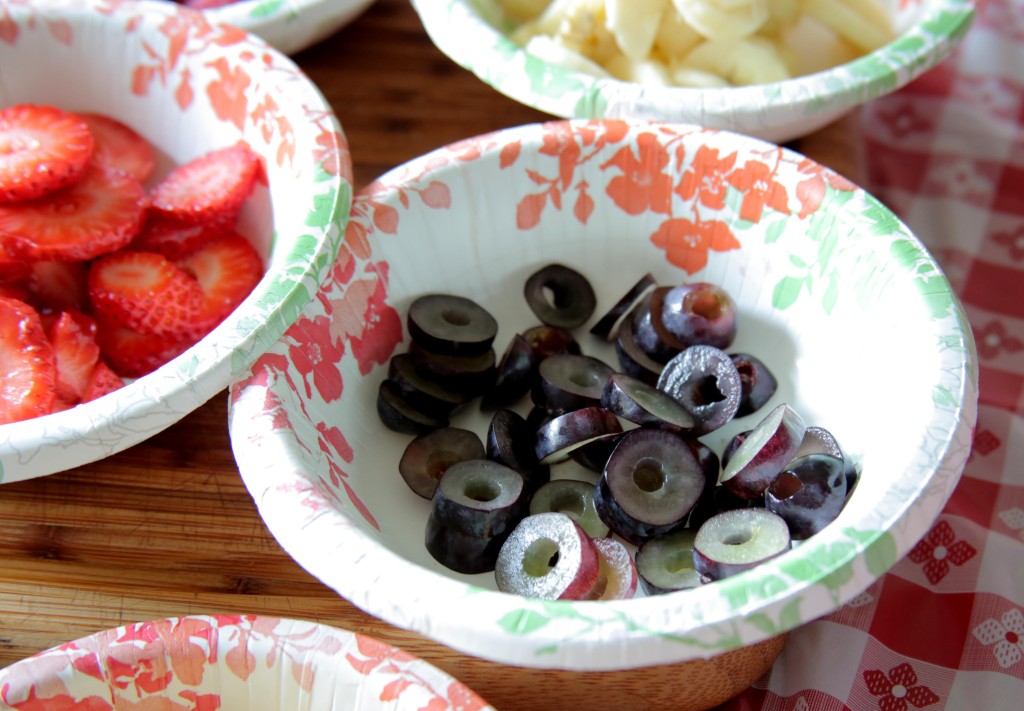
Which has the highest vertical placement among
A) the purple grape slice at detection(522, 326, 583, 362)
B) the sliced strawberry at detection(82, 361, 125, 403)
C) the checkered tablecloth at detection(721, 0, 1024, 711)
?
the purple grape slice at detection(522, 326, 583, 362)

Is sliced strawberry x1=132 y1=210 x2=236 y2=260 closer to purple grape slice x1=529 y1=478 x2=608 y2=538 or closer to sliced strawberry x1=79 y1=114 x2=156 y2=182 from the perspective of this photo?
sliced strawberry x1=79 y1=114 x2=156 y2=182

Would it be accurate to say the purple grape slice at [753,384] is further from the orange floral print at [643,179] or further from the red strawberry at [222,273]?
the red strawberry at [222,273]

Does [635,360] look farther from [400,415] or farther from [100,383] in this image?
[100,383]

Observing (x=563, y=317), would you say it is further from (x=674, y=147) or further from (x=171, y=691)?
(x=171, y=691)

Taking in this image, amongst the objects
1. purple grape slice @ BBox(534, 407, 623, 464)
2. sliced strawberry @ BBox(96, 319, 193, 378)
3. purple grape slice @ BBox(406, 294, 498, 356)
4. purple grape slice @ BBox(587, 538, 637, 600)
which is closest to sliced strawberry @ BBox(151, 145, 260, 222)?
sliced strawberry @ BBox(96, 319, 193, 378)

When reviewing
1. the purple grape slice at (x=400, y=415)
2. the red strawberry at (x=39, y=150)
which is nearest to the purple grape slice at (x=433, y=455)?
the purple grape slice at (x=400, y=415)
